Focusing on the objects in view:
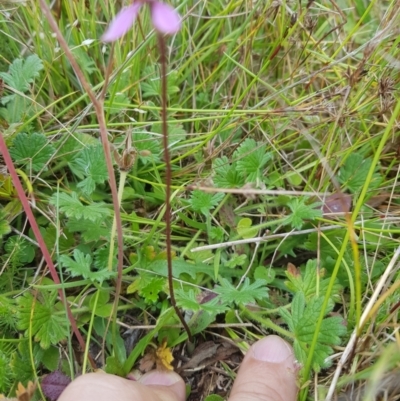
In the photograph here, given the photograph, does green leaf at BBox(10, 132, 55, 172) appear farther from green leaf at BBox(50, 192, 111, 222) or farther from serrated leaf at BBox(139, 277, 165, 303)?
serrated leaf at BBox(139, 277, 165, 303)

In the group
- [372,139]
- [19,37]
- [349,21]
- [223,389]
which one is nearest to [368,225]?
[372,139]

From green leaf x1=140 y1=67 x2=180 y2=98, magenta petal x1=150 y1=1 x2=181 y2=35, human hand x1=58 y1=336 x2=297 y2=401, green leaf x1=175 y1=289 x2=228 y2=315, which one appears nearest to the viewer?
magenta petal x1=150 y1=1 x2=181 y2=35

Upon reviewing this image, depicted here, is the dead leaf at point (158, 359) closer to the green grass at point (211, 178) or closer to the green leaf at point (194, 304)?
the green grass at point (211, 178)

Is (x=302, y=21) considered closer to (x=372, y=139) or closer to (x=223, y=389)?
(x=372, y=139)

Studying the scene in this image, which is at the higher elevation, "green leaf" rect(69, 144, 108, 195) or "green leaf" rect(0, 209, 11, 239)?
"green leaf" rect(69, 144, 108, 195)

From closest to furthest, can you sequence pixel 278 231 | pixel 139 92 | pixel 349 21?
pixel 278 231 → pixel 139 92 → pixel 349 21

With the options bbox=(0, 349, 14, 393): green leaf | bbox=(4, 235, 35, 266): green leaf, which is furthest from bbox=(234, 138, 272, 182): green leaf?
bbox=(0, 349, 14, 393): green leaf

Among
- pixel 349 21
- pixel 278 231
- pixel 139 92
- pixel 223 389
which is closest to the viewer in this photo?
pixel 223 389
